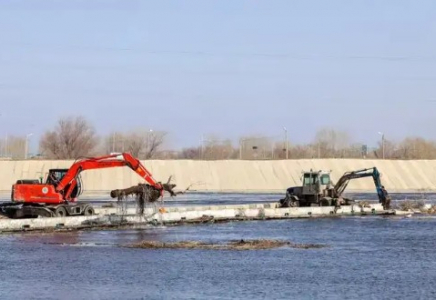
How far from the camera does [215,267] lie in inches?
1212

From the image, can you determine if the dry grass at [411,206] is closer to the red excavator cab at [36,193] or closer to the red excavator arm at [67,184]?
the red excavator arm at [67,184]

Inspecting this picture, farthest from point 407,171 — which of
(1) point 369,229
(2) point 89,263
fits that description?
(2) point 89,263

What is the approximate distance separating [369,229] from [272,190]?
73.7 metres

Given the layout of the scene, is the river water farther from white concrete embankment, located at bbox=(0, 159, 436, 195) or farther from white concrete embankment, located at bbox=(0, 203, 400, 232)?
white concrete embankment, located at bbox=(0, 159, 436, 195)

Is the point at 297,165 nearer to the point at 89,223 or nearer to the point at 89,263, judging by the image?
the point at 89,223

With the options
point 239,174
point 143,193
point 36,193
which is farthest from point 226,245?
point 239,174

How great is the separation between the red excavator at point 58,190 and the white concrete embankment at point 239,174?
64641mm

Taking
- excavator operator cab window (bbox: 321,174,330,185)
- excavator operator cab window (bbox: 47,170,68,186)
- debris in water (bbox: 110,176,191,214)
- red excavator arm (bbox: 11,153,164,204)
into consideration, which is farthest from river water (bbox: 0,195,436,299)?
excavator operator cab window (bbox: 321,174,330,185)

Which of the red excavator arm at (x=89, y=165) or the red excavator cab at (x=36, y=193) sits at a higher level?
the red excavator arm at (x=89, y=165)

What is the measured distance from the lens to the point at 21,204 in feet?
158

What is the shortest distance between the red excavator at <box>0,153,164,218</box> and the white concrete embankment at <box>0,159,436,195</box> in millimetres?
64641

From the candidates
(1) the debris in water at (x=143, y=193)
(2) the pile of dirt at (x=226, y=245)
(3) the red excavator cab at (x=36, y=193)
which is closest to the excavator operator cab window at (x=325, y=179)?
(1) the debris in water at (x=143, y=193)

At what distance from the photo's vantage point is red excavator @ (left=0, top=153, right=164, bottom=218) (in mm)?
47562

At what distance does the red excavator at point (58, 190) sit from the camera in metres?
47.6
